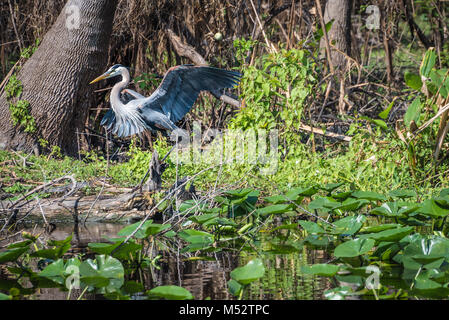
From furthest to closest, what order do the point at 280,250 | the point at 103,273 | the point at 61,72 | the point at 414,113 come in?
1. the point at 61,72
2. the point at 414,113
3. the point at 280,250
4. the point at 103,273

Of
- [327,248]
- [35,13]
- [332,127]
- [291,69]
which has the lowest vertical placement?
[327,248]

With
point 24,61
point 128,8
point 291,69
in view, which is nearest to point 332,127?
point 291,69

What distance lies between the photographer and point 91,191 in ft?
15.2

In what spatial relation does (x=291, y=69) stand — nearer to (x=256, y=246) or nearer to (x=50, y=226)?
(x=256, y=246)

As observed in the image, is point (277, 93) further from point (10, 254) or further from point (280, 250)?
point (10, 254)

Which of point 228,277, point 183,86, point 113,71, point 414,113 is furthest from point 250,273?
point 113,71

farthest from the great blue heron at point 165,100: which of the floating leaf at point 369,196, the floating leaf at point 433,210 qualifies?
the floating leaf at point 433,210

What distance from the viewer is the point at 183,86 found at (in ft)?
18.2

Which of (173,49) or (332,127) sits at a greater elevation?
(173,49)

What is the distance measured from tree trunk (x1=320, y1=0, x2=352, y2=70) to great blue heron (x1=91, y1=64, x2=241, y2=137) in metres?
2.05

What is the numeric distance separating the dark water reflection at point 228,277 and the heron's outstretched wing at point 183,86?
2.15m

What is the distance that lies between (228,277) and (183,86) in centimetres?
292

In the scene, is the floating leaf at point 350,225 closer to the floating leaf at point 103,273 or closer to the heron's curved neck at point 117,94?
the floating leaf at point 103,273

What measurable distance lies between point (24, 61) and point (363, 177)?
13.7 ft
